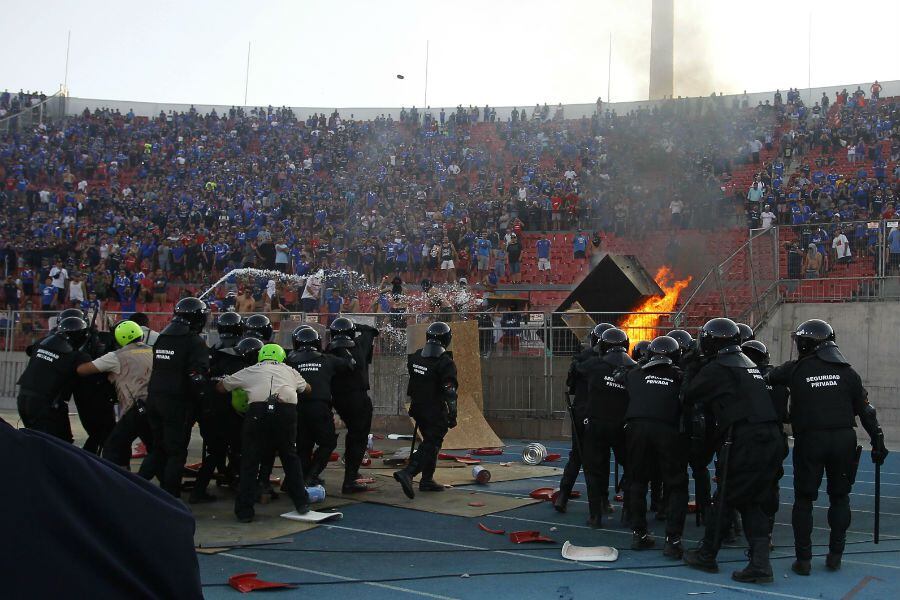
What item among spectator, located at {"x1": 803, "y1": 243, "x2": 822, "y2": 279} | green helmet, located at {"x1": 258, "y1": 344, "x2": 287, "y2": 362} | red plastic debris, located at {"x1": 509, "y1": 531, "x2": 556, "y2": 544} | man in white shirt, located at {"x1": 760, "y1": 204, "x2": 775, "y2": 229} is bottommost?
red plastic debris, located at {"x1": 509, "y1": 531, "x2": 556, "y2": 544}

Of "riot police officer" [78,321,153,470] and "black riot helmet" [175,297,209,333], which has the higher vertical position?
"black riot helmet" [175,297,209,333]

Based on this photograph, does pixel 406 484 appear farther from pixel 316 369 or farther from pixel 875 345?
pixel 875 345

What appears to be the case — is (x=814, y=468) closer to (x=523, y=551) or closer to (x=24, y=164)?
(x=523, y=551)

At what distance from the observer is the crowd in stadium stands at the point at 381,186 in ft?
88.6

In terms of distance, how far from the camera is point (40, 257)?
28094 mm

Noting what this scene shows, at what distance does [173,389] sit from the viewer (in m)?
8.46

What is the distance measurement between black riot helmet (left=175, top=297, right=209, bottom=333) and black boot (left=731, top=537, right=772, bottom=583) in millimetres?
5339

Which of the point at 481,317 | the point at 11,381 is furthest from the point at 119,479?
the point at 11,381

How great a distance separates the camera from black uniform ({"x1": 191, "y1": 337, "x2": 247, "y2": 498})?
9.52m

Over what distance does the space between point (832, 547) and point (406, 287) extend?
20262 mm

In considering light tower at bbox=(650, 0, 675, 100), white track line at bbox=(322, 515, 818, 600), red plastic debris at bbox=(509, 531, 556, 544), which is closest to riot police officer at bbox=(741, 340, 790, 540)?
white track line at bbox=(322, 515, 818, 600)

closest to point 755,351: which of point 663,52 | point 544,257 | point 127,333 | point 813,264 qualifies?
point 127,333

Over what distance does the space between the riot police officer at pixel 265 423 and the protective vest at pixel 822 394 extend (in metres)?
4.34

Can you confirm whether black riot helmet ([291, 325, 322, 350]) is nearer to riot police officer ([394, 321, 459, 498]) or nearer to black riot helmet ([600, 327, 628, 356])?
riot police officer ([394, 321, 459, 498])
